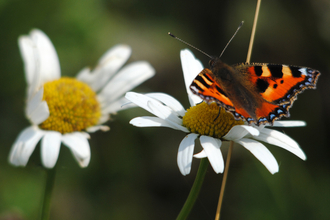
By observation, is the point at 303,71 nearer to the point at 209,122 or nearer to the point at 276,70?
the point at 276,70

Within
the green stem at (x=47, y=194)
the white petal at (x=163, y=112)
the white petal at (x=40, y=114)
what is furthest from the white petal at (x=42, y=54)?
the white petal at (x=163, y=112)

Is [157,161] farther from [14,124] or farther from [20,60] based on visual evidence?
[20,60]

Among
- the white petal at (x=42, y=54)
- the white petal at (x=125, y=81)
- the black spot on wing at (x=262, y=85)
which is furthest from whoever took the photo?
the white petal at (x=125, y=81)

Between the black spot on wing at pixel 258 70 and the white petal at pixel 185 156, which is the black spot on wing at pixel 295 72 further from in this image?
the white petal at pixel 185 156

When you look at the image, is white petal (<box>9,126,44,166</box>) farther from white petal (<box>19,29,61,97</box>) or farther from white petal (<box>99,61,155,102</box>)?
white petal (<box>99,61,155,102</box>)

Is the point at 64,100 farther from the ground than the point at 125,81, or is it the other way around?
the point at 125,81

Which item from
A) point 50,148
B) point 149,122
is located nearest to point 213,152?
point 149,122

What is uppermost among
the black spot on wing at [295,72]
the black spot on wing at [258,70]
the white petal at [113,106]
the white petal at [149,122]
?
the black spot on wing at [295,72]
